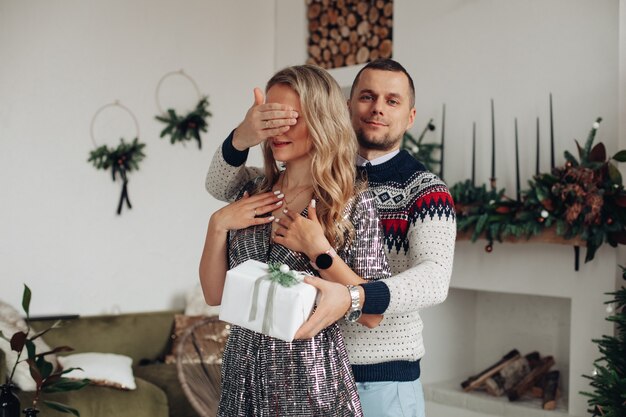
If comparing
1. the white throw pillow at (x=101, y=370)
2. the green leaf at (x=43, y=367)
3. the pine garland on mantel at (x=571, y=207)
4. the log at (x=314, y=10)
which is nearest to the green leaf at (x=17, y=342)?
the green leaf at (x=43, y=367)

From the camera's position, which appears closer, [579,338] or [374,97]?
[374,97]

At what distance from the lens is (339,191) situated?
1503mm

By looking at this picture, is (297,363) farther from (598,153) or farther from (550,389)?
(550,389)

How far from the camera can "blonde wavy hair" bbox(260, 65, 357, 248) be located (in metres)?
1.50

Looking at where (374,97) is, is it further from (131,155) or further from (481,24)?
(131,155)

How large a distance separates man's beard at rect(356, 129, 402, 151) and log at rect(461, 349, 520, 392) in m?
2.86

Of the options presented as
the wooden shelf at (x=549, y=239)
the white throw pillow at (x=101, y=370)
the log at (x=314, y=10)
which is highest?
A: the log at (x=314, y=10)

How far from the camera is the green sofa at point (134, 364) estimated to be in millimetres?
3648

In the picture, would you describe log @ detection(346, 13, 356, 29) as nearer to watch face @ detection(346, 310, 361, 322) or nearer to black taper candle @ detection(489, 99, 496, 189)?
black taper candle @ detection(489, 99, 496, 189)

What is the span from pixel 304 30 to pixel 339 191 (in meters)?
4.11

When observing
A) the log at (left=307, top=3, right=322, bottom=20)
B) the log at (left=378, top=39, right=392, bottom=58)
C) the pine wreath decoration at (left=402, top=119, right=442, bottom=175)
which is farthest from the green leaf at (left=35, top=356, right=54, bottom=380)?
the log at (left=307, top=3, right=322, bottom=20)

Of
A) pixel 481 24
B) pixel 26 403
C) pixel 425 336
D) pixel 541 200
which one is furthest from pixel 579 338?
pixel 26 403

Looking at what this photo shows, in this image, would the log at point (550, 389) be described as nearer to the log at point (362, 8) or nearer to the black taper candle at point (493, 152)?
the black taper candle at point (493, 152)

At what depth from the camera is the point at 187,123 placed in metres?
4.97
